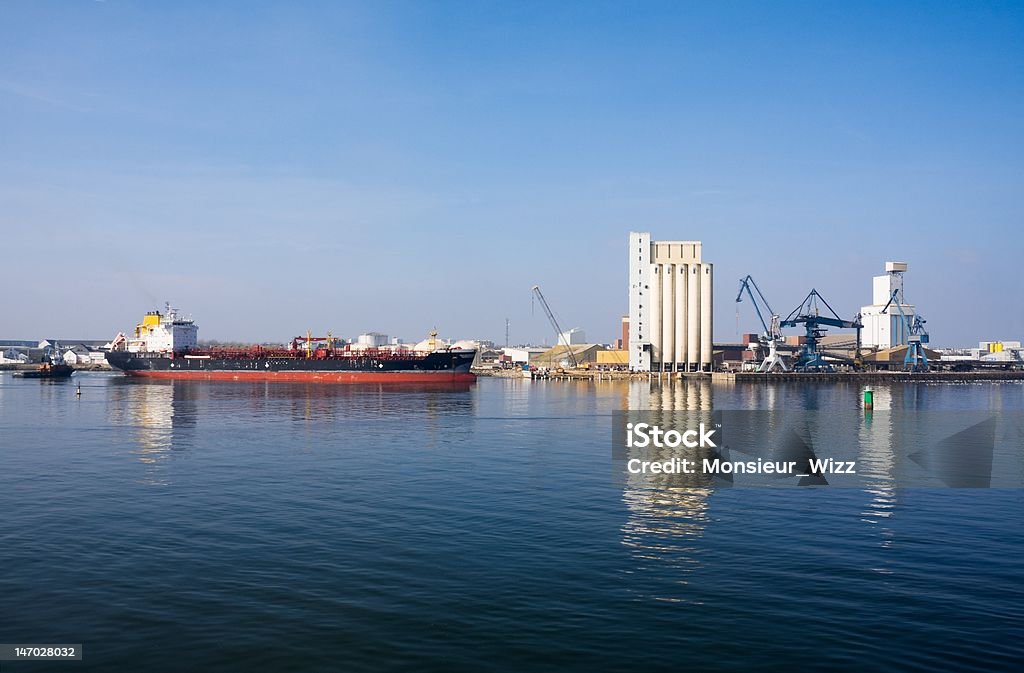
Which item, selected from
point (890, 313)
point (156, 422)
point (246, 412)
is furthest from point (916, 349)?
point (156, 422)

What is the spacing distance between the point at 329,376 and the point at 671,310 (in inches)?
2761

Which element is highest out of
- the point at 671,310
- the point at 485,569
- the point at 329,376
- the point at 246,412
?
the point at 671,310

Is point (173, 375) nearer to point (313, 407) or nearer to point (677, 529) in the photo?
point (313, 407)

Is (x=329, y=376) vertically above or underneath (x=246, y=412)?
above

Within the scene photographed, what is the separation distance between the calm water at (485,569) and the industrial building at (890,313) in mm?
182631

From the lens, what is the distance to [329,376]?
367 feet

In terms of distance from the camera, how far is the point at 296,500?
24.2 m

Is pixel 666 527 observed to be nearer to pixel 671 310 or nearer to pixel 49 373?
pixel 671 310

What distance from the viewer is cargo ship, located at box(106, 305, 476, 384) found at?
111 metres

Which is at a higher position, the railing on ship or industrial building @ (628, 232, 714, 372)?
industrial building @ (628, 232, 714, 372)

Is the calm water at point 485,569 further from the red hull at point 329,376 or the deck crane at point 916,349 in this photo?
the deck crane at point 916,349

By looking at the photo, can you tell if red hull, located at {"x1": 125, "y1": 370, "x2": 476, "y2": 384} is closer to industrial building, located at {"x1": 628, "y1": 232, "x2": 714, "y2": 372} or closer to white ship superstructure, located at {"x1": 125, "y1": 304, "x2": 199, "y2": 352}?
white ship superstructure, located at {"x1": 125, "y1": 304, "x2": 199, "y2": 352}

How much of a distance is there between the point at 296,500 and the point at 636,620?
46.6 feet

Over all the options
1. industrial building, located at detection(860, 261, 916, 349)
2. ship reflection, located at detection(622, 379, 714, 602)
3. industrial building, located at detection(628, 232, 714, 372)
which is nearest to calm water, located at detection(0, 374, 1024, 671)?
ship reflection, located at detection(622, 379, 714, 602)
